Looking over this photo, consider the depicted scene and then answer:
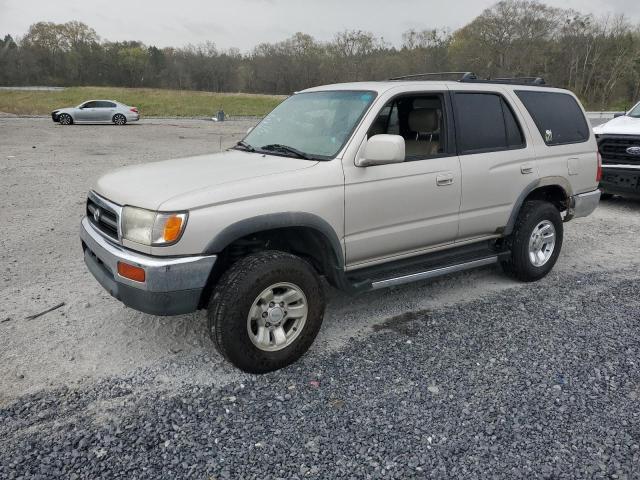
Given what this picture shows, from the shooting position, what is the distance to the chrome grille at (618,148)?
25.7 ft

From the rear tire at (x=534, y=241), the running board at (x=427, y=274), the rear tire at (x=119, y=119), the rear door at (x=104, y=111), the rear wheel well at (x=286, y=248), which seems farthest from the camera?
the rear tire at (x=119, y=119)

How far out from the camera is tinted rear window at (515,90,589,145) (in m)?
4.84

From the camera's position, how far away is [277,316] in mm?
3330

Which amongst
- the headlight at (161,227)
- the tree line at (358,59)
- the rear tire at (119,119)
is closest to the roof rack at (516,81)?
the headlight at (161,227)

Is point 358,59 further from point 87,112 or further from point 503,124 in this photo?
point 503,124

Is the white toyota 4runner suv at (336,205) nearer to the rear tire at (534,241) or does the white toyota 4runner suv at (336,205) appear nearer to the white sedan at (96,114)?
the rear tire at (534,241)

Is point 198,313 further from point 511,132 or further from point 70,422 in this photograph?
point 511,132

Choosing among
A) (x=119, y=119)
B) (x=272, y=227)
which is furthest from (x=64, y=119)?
(x=272, y=227)

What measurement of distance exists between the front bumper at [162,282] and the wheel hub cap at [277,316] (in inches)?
15.5

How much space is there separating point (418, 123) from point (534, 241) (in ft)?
5.64

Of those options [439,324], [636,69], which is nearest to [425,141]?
[439,324]

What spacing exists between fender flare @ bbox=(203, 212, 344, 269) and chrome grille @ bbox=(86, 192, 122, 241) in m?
0.68

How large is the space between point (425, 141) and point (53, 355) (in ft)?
10.9

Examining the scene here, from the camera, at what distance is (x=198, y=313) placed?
4.19 m
